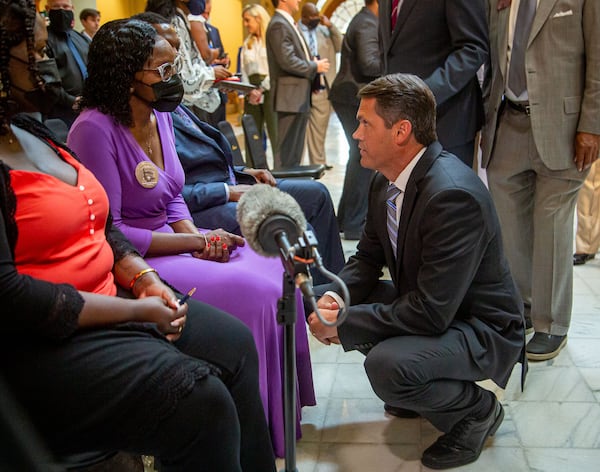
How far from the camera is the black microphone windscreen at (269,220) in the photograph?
133 cm

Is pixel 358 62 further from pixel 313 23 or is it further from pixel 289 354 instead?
pixel 289 354

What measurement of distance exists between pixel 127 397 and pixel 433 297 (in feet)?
3.34

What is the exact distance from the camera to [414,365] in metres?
2.03

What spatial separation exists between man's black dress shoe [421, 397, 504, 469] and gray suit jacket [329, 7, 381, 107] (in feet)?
9.32

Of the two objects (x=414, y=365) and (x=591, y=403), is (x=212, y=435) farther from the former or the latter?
(x=591, y=403)

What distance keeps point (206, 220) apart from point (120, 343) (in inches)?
56.4

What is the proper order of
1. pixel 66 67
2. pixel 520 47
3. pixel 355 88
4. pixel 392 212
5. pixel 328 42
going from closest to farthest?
pixel 392 212, pixel 520 47, pixel 66 67, pixel 355 88, pixel 328 42

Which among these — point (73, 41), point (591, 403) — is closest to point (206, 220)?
point (591, 403)

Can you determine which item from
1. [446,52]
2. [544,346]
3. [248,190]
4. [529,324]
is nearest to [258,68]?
[446,52]

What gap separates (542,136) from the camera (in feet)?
8.95

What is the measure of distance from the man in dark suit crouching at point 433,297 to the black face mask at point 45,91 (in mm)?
1012

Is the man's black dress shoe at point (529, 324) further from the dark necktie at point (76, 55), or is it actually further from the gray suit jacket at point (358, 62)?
the dark necktie at point (76, 55)

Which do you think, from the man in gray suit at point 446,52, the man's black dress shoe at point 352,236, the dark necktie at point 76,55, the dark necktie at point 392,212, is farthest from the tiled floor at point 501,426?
the dark necktie at point 76,55

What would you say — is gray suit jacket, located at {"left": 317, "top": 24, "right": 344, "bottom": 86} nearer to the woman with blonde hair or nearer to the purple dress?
the woman with blonde hair
